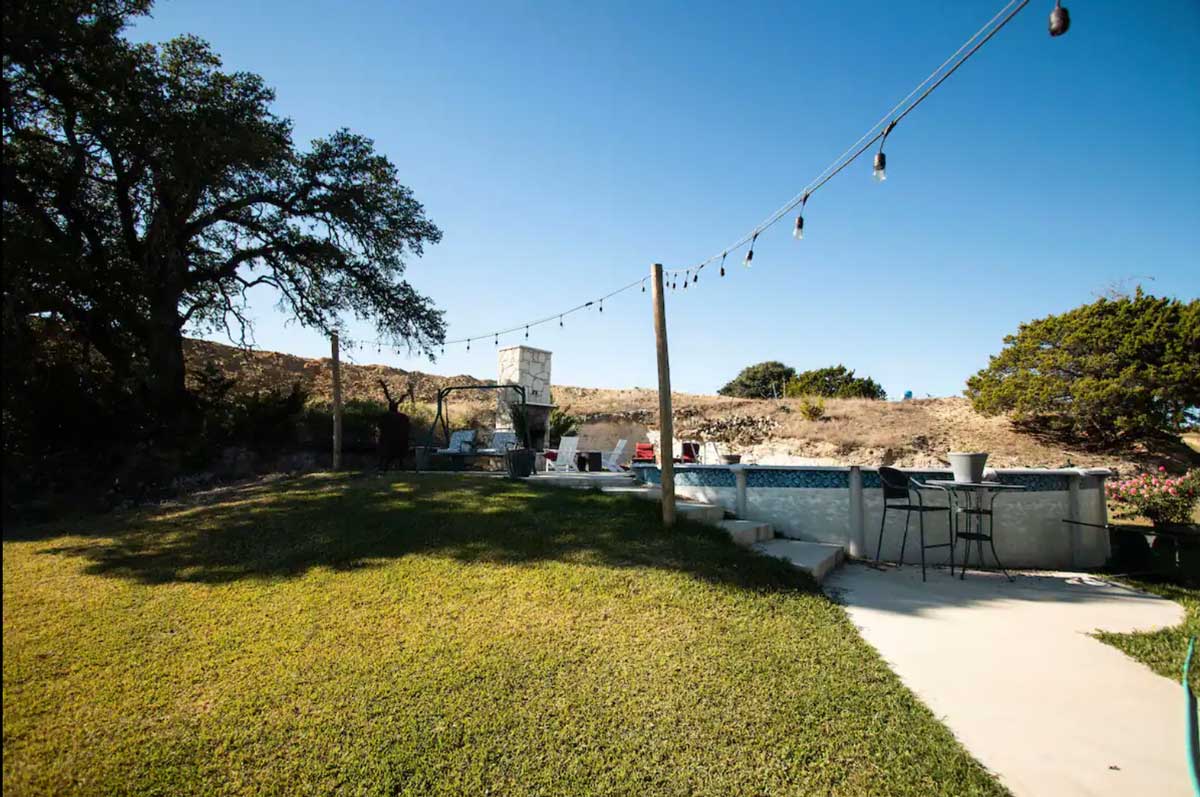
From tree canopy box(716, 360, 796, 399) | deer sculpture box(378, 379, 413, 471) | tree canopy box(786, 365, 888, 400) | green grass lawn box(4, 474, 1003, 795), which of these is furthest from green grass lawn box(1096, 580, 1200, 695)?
tree canopy box(716, 360, 796, 399)

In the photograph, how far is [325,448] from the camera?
34.6ft

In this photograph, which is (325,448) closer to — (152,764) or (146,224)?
(146,224)

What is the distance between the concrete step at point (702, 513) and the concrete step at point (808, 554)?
525 mm

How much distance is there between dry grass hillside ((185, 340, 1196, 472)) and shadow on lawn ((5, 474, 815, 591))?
298 inches

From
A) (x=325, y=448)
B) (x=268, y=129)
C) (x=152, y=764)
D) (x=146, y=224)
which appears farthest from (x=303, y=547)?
(x=325, y=448)

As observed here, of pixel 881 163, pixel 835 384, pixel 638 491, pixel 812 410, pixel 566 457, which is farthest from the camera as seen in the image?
pixel 835 384

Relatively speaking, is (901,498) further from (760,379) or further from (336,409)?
(760,379)

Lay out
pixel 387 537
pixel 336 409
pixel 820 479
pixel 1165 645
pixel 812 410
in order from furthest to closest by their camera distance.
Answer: pixel 812 410
pixel 336 409
pixel 820 479
pixel 387 537
pixel 1165 645

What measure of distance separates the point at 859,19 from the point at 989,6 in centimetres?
150

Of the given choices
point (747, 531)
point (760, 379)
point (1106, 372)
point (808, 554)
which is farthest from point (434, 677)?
point (760, 379)

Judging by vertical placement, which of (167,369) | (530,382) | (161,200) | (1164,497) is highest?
(161,200)

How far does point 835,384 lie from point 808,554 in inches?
953

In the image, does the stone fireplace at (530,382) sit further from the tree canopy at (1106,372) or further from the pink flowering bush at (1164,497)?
the tree canopy at (1106,372)

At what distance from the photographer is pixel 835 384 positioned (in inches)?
1056
